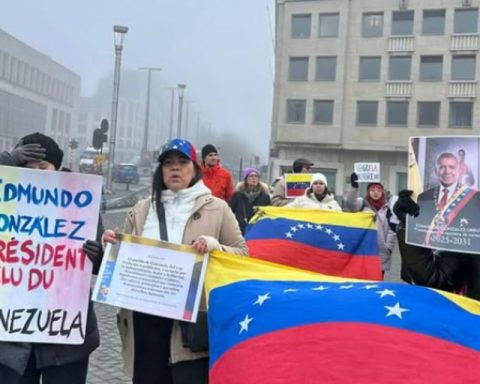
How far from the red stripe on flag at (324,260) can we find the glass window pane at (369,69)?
41.6m

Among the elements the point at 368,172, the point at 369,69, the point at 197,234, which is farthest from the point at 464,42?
the point at 197,234

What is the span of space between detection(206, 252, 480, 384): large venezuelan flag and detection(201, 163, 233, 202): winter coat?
565 cm

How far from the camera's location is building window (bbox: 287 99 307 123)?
155 feet

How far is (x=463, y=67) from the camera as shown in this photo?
44906mm

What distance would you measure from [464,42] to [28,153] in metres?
45.7

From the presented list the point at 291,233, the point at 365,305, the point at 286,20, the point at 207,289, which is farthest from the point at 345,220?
the point at 286,20

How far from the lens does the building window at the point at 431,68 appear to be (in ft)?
149

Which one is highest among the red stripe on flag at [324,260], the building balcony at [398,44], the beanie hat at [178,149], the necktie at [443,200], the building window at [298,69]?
the building balcony at [398,44]

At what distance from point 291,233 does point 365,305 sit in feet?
13.8

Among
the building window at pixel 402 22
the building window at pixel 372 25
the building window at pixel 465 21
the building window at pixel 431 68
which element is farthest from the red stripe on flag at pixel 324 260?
the building window at pixel 372 25

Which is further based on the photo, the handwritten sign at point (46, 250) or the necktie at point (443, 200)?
the necktie at point (443, 200)

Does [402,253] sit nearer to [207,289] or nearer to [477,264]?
[477,264]

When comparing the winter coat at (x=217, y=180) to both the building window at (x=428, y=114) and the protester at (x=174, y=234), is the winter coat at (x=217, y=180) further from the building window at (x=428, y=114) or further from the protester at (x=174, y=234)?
the building window at (x=428, y=114)

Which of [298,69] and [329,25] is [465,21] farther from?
[298,69]
